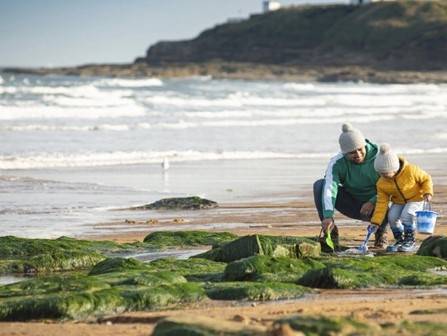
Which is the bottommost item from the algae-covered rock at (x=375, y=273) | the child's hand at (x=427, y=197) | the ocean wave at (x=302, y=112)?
the ocean wave at (x=302, y=112)

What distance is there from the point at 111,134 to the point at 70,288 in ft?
74.2

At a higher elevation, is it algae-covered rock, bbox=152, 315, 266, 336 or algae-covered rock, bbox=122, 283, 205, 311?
algae-covered rock, bbox=152, 315, 266, 336

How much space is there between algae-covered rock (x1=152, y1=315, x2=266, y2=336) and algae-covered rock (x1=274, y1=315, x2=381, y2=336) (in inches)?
5.6

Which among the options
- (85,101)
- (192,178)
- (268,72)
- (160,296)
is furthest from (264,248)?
(268,72)

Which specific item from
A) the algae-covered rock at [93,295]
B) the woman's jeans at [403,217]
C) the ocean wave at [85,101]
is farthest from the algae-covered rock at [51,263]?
the ocean wave at [85,101]

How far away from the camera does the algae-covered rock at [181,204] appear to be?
14.6 meters

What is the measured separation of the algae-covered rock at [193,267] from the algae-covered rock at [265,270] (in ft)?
0.48

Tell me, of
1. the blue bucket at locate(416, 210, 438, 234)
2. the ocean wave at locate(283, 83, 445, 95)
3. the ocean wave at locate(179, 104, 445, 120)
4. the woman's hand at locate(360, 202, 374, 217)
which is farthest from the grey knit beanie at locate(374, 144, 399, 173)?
the ocean wave at locate(283, 83, 445, 95)

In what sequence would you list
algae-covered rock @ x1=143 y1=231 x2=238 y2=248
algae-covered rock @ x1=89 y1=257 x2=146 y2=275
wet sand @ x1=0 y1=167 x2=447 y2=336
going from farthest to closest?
algae-covered rock @ x1=143 y1=231 x2=238 y2=248, algae-covered rock @ x1=89 y1=257 x2=146 y2=275, wet sand @ x1=0 y1=167 x2=447 y2=336

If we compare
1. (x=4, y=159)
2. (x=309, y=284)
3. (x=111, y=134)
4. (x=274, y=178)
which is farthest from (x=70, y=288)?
(x=111, y=134)

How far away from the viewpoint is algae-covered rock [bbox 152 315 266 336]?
5523mm

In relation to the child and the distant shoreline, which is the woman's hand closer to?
the child

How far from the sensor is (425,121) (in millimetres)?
38000

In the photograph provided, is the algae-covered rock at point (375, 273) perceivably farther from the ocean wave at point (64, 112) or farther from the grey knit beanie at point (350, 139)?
the ocean wave at point (64, 112)
